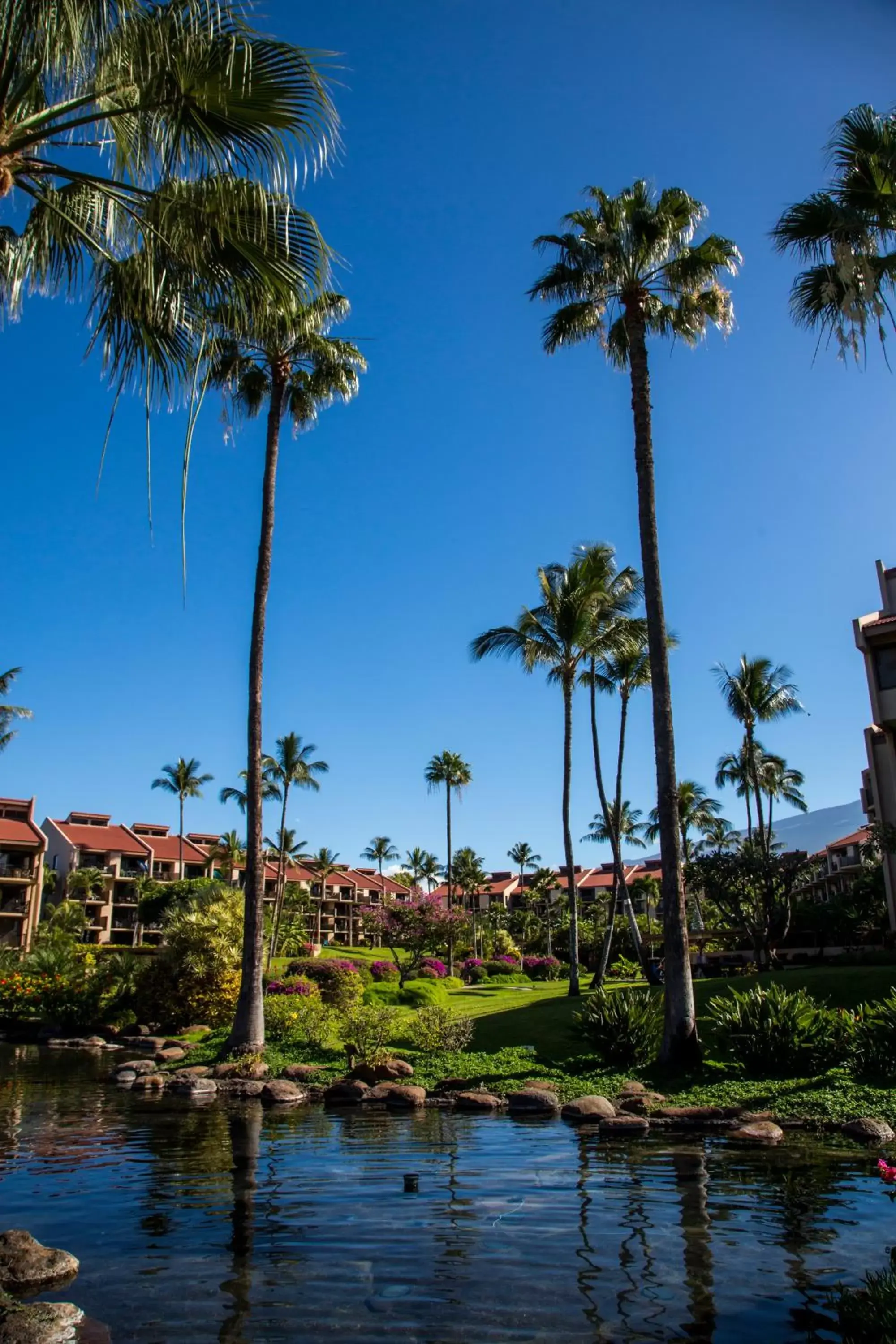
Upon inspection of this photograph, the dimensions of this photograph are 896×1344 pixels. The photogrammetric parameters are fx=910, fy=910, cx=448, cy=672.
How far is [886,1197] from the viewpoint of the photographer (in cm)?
845

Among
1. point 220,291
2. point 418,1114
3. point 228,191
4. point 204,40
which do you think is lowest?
point 418,1114

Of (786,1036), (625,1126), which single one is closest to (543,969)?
(786,1036)

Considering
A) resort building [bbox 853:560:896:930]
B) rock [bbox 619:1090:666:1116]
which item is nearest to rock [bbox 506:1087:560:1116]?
rock [bbox 619:1090:666:1116]

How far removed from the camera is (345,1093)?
663 inches

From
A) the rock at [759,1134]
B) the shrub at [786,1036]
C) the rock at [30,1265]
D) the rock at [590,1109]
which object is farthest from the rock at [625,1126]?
the rock at [30,1265]

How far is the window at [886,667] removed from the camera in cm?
2895

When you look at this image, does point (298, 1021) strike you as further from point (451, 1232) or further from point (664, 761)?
point (451, 1232)

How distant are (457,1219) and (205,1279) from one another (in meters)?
2.48

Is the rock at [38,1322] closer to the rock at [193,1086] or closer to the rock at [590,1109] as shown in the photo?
the rock at [590,1109]

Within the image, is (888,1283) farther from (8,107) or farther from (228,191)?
(8,107)

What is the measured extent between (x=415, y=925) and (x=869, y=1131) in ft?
89.4

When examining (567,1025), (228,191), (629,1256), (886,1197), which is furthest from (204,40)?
(567,1025)

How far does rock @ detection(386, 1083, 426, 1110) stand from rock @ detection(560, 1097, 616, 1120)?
2.86m

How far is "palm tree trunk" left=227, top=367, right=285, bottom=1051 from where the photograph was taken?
20766 millimetres
